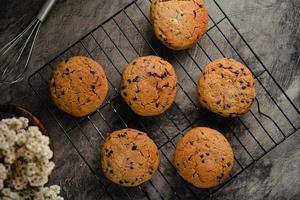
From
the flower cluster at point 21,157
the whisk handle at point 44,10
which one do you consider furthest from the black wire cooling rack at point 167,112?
the flower cluster at point 21,157

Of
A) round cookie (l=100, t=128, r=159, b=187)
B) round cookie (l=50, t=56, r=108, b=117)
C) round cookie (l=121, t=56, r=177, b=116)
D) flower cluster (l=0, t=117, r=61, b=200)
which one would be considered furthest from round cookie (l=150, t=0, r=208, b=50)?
flower cluster (l=0, t=117, r=61, b=200)

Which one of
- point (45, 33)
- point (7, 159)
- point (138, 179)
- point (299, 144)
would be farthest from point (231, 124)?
point (7, 159)

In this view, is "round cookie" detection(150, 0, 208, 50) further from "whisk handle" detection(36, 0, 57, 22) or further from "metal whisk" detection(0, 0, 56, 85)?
"metal whisk" detection(0, 0, 56, 85)

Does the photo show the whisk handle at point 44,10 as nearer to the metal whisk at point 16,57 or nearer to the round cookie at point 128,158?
the metal whisk at point 16,57

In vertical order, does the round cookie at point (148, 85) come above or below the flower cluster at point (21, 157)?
below

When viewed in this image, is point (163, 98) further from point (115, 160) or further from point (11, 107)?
point (11, 107)

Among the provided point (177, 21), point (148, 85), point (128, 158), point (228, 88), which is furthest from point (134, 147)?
point (177, 21)

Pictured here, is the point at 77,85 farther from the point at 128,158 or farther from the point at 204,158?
the point at 204,158
